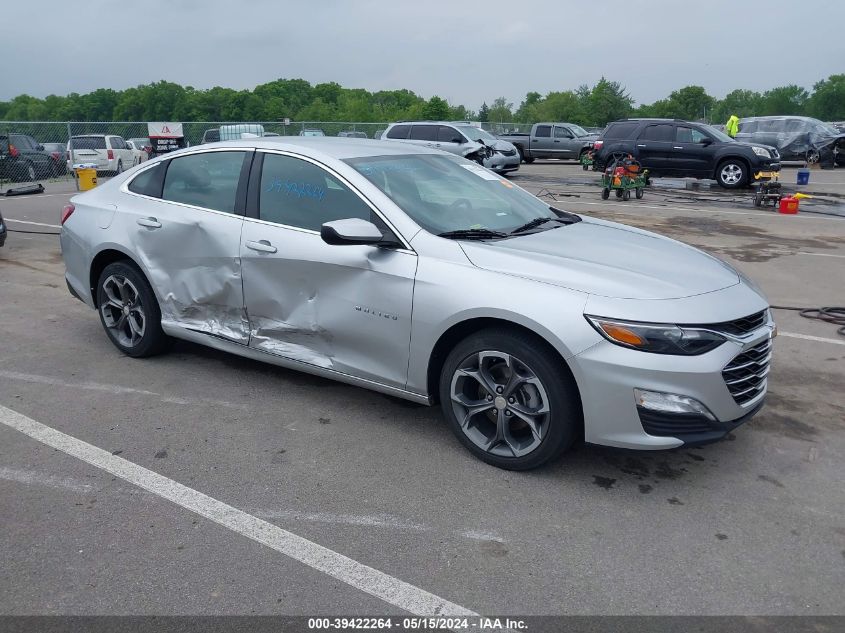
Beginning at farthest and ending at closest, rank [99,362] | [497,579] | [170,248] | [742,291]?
[99,362], [170,248], [742,291], [497,579]

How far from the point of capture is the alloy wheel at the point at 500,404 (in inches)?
143

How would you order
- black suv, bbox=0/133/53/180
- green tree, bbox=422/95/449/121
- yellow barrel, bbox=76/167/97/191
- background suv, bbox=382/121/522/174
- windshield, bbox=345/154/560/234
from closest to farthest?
windshield, bbox=345/154/560/234
yellow barrel, bbox=76/167/97/191
background suv, bbox=382/121/522/174
black suv, bbox=0/133/53/180
green tree, bbox=422/95/449/121

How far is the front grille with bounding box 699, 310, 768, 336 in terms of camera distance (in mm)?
3483

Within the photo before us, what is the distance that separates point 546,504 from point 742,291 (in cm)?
155

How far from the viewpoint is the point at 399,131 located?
21859 millimetres

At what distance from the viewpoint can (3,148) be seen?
68.1 feet

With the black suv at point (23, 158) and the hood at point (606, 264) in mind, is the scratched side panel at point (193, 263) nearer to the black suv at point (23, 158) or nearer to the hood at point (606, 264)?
the hood at point (606, 264)

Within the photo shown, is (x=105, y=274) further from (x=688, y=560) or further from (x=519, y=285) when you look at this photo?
(x=688, y=560)

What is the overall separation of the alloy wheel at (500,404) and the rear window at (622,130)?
18.3 metres

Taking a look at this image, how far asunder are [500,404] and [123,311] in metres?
3.12

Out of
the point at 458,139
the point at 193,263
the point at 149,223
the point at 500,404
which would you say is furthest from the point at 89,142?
the point at 500,404

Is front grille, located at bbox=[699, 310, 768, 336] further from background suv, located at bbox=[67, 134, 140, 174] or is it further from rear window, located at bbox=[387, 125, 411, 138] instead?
background suv, located at bbox=[67, 134, 140, 174]

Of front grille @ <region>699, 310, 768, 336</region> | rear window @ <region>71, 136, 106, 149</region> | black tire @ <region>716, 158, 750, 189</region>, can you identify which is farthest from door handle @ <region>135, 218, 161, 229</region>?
rear window @ <region>71, 136, 106, 149</region>

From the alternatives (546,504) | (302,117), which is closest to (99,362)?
(546,504)
